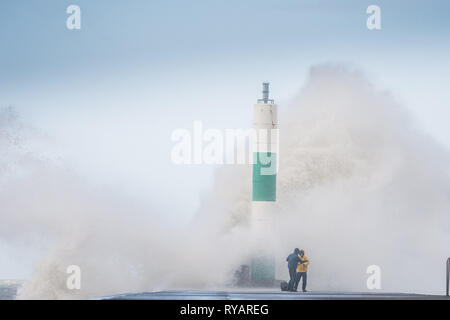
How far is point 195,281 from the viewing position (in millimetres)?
39438

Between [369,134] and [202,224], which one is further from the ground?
[369,134]

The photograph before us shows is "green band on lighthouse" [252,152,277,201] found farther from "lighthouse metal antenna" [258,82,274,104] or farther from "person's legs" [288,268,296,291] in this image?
"person's legs" [288,268,296,291]

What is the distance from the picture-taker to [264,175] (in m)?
34.9

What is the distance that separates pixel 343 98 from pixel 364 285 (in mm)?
11014

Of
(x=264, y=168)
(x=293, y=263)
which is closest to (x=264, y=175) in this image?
(x=264, y=168)

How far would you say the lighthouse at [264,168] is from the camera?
115ft

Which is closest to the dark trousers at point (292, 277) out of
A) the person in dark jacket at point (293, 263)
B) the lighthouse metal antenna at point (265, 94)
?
the person in dark jacket at point (293, 263)

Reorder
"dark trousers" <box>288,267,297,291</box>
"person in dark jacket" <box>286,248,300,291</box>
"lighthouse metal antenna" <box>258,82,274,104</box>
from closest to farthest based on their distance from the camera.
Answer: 1. "person in dark jacket" <box>286,248,300,291</box>
2. "dark trousers" <box>288,267,297,291</box>
3. "lighthouse metal antenna" <box>258,82,274,104</box>

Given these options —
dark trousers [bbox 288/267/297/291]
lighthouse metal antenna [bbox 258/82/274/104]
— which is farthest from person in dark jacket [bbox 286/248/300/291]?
lighthouse metal antenna [bbox 258/82/274/104]

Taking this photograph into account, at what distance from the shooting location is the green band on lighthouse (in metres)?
34.9

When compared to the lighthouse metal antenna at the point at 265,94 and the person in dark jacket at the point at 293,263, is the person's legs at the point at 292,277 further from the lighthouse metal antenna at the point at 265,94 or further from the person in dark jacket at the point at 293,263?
the lighthouse metal antenna at the point at 265,94
